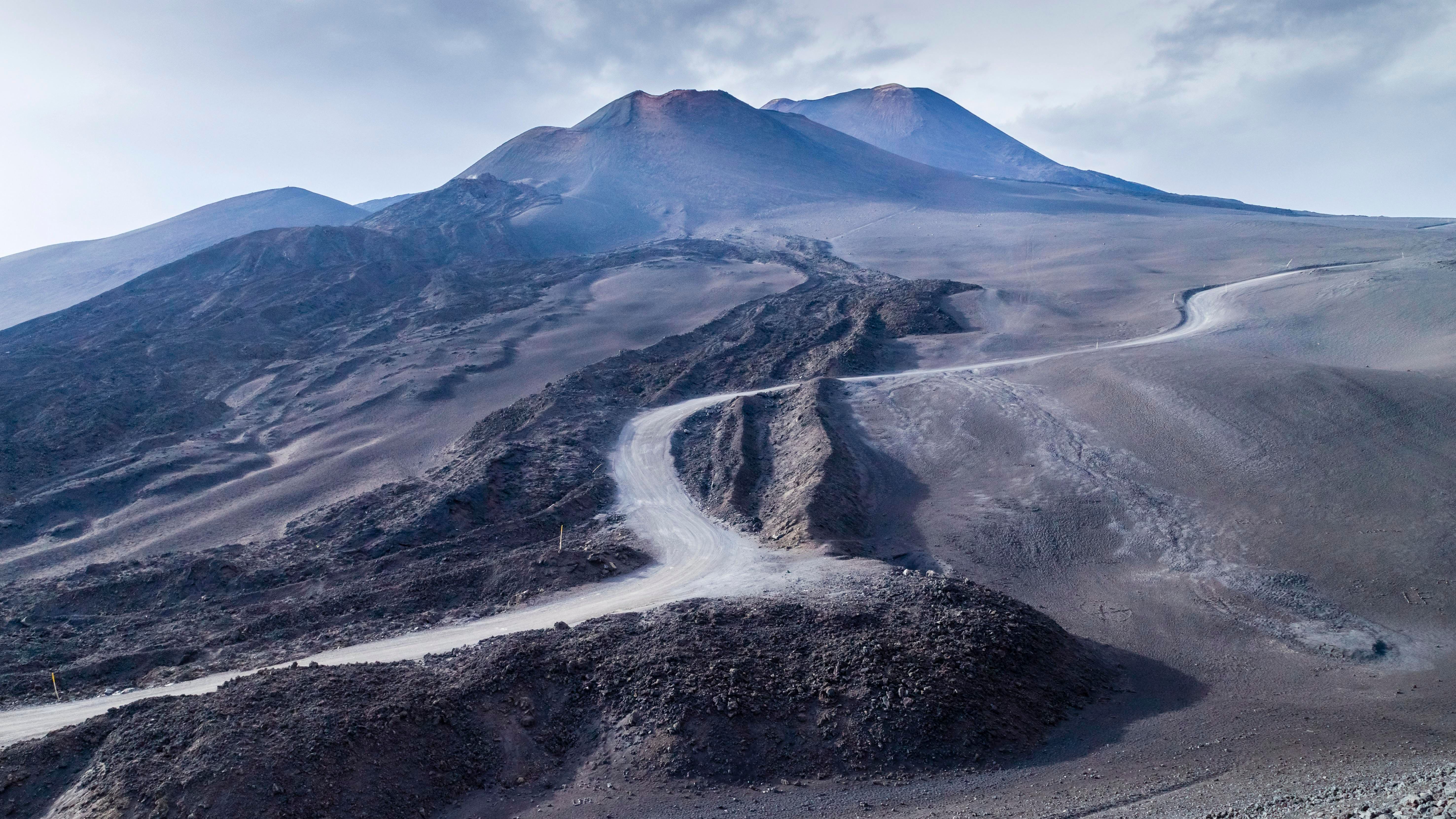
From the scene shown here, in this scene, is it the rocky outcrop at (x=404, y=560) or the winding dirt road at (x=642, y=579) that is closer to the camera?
the winding dirt road at (x=642, y=579)

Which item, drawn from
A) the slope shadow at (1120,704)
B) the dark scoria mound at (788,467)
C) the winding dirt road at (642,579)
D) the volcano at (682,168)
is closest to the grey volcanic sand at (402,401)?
the winding dirt road at (642,579)

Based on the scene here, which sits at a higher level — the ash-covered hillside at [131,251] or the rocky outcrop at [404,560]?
the ash-covered hillside at [131,251]

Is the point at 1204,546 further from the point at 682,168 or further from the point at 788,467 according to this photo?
the point at 682,168

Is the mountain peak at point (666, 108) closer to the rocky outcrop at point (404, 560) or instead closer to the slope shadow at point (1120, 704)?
the rocky outcrop at point (404, 560)

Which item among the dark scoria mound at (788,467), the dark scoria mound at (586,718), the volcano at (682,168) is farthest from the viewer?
the volcano at (682,168)

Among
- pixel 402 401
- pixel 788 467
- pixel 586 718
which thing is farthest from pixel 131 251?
pixel 586 718

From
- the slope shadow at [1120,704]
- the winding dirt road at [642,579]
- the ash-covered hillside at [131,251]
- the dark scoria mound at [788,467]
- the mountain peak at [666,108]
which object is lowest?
the slope shadow at [1120,704]

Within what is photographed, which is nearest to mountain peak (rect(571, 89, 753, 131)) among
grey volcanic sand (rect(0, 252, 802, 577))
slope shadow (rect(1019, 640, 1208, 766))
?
grey volcanic sand (rect(0, 252, 802, 577))
